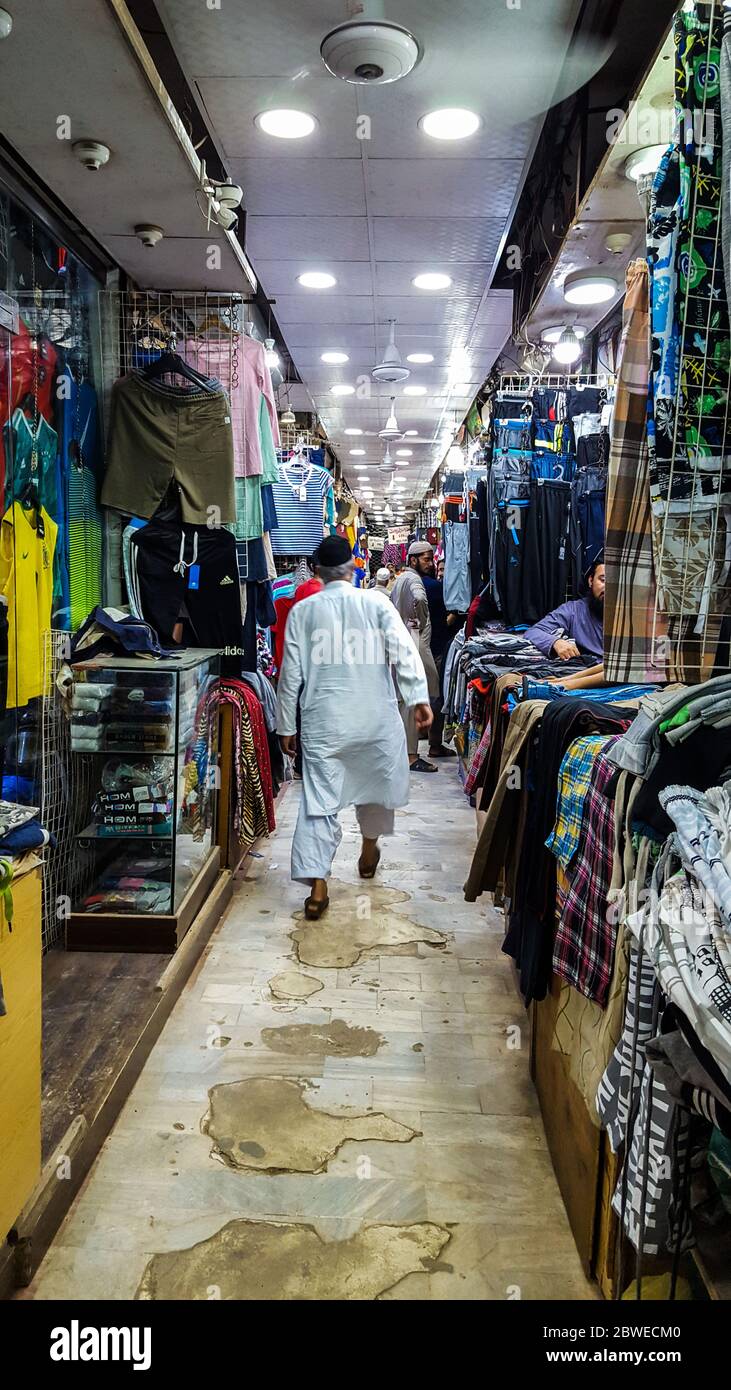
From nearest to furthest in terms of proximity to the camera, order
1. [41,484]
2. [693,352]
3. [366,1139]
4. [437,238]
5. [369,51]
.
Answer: [693,352] < [366,1139] < [369,51] < [41,484] < [437,238]

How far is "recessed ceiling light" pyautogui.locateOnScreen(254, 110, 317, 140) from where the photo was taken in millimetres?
3898

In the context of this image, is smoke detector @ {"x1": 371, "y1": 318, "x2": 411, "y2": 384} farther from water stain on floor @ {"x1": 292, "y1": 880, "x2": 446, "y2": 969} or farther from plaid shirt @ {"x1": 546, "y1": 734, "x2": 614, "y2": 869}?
plaid shirt @ {"x1": 546, "y1": 734, "x2": 614, "y2": 869}

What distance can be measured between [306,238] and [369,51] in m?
2.20

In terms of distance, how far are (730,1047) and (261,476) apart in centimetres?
403

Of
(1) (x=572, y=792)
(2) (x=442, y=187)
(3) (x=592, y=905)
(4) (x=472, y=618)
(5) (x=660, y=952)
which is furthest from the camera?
(4) (x=472, y=618)

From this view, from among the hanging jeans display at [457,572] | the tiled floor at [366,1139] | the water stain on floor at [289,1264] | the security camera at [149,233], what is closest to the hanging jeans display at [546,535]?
the tiled floor at [366,1139]

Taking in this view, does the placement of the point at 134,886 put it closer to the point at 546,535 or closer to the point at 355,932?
the point at 355,932

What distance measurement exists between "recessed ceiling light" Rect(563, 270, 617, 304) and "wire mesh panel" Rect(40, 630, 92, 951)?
8.83ft

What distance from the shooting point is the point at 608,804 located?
1853 mm

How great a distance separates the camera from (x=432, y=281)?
19.8 feet

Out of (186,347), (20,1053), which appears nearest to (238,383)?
(186,347)

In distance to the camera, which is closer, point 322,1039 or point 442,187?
point 322,1039

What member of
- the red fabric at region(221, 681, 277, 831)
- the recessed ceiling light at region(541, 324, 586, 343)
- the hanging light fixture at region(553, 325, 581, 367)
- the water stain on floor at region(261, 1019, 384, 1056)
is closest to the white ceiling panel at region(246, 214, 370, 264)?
the recessed ceiling light at region(541, 324, 586, 343)
